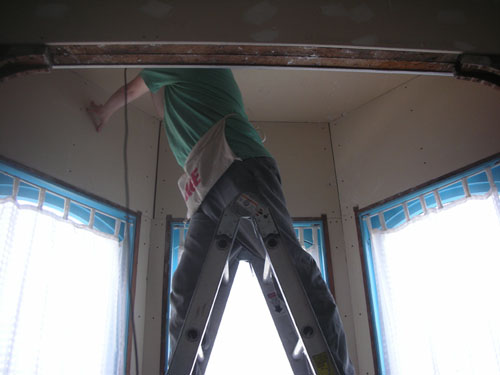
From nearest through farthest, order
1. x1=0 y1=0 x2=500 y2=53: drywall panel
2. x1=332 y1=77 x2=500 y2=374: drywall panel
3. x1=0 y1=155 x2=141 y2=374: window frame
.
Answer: x1=0 y1=0 x2=500 y2=53: drywall panel < x1=0 y1=155 x2=141 y2=374: window frame < x1=332 y1=77 x2=500 y2=374: drywall panel

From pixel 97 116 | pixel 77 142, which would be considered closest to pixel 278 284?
pixel 77 142

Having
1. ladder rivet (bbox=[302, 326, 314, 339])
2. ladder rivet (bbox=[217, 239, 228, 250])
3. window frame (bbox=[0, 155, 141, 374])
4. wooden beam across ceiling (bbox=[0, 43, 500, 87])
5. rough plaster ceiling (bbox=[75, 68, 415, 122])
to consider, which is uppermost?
rough plaster ceiling (bbox=[75, 68, 415, 122])

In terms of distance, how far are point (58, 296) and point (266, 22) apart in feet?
4.82


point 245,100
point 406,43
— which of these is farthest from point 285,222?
point 245,100

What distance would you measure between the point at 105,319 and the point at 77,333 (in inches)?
6.6

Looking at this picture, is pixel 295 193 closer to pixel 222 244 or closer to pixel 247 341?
pixel 247 341

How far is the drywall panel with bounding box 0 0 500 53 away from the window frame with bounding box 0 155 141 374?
0.72m

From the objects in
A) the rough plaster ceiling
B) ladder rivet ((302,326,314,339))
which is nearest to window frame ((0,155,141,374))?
the rough plaster ceiling

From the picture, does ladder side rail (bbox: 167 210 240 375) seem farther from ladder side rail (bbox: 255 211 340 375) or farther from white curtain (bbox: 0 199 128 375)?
white curtain (bbox: 0 199 128 375)

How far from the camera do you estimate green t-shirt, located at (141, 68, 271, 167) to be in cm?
138

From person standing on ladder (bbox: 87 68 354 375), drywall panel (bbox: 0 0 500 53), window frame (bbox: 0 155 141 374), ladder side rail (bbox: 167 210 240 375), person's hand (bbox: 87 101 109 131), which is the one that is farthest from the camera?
person's hand (bbox: 87 101 109 131)

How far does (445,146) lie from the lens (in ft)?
7.43

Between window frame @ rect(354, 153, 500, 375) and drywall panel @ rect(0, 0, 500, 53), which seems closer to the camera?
drywall panel @ rect(0, 0, 500, 53)

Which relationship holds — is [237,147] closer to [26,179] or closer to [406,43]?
[406,43]
